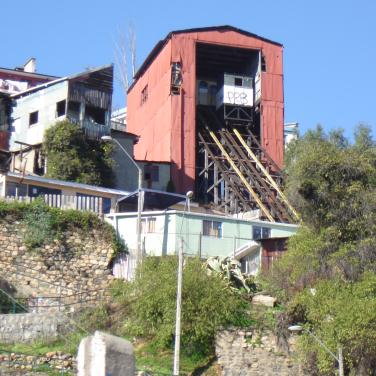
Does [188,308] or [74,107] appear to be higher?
[74,107]

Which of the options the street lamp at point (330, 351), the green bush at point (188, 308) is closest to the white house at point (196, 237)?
the green bush at point (188, 308)

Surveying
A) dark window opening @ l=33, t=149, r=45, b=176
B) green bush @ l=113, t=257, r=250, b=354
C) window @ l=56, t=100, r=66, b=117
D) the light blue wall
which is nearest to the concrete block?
green bush @ l=113, t=257, r=250, b=354

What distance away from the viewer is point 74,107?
51.0 m

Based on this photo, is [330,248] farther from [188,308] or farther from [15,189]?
[15,189]

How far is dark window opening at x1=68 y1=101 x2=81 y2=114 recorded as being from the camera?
166 ft

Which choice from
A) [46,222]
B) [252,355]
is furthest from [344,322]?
[46,222]

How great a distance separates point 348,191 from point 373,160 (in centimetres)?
242

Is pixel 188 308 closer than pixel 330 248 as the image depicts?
Yes

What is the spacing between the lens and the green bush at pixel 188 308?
32875 millimetres

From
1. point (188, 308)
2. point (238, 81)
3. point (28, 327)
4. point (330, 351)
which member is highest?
point (238, 81)

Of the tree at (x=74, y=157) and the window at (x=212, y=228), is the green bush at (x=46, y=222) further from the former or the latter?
the tree at (x=74, y=157)

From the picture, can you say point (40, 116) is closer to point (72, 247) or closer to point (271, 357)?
point (72, 247)

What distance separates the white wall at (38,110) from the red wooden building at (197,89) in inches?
325

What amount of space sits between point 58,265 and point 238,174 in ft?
59.5
